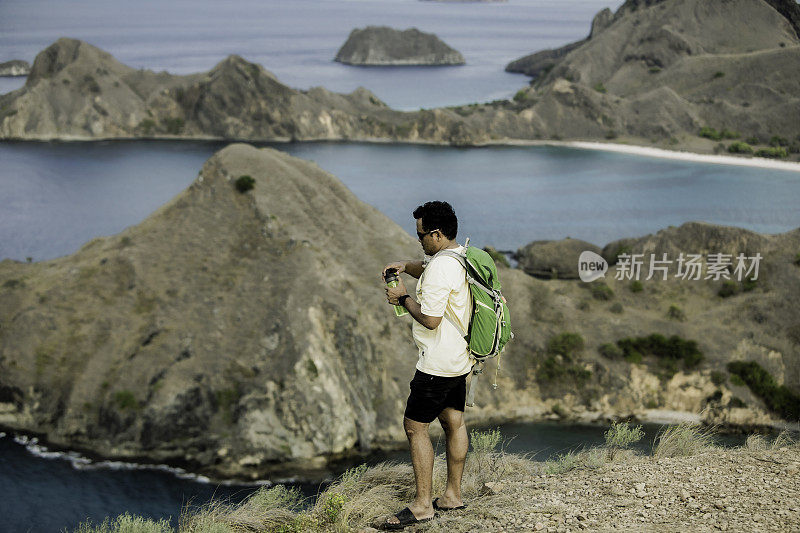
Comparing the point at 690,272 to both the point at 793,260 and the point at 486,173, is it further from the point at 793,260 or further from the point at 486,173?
the point at 486,173

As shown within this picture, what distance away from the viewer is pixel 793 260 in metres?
52.1

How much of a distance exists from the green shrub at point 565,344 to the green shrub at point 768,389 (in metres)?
9.08

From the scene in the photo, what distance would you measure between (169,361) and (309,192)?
15.3 metres

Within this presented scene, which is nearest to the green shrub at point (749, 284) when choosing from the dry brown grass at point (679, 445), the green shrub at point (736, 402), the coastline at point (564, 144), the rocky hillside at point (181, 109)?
the green shrub at point (736, 402)

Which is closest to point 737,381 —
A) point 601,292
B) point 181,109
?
point 601,292

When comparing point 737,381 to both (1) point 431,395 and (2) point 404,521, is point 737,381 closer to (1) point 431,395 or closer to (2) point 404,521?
(2) point 404,521

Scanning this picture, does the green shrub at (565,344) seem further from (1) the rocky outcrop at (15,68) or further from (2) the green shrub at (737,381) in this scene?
(1) the rocky outcrop at (15,68)

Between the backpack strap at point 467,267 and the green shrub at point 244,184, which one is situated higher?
the green shrub at point 244,184

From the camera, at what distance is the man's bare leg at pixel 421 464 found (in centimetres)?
913

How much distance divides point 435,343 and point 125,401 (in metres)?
31.8

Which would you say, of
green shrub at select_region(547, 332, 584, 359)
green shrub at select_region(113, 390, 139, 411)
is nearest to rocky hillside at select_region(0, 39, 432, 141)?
green shrub at select_region(547, 332, 584, 359)

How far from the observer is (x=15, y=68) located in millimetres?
175625

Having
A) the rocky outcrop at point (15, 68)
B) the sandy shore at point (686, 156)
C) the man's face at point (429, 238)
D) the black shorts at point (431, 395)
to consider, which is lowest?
the black shorts at point (431, 395)

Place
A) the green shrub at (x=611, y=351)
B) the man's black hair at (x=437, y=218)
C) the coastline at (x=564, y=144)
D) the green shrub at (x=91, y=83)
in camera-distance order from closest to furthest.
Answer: the man's black hair at (x=437, y=218), the green shrub at (x=611, y=351), the coastline at (x=564, y=144), the green shrub at (x=91, y=83)
